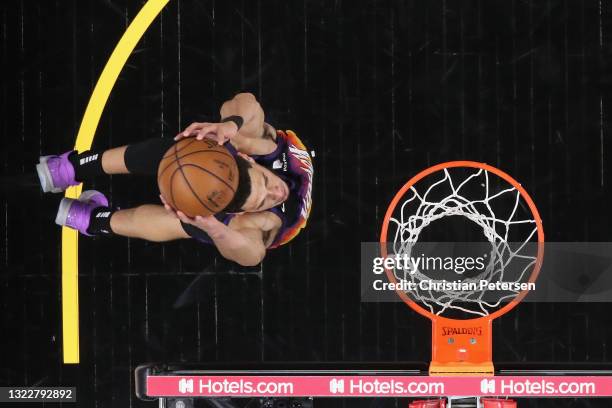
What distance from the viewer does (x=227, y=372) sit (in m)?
5.49

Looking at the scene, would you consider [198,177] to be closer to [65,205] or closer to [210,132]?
[210,132]

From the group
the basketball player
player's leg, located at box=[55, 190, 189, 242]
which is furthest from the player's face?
player's leg, located at box=[55, 190, 189, 242]

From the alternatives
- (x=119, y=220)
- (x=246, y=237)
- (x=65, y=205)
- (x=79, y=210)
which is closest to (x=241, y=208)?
(x=246, y=237)

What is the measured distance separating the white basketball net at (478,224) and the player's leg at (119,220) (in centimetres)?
160

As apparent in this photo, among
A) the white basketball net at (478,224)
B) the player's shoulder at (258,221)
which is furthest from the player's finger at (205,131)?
the white basketball net at (478,224)

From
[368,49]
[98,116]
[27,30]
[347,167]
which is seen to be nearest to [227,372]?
[347,167]

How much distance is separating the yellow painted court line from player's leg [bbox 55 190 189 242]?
0.83ft

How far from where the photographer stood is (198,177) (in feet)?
14.9

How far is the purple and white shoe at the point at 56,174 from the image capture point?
541 centimetres

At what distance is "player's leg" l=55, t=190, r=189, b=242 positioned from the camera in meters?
5.49

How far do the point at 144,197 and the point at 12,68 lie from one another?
1421mm

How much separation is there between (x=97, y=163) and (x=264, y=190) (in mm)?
1228

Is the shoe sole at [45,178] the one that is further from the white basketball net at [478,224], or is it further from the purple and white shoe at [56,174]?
the white basketball net at [478,224]

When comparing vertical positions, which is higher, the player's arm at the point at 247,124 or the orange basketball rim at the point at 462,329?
the player's arm at the point at 247,124
